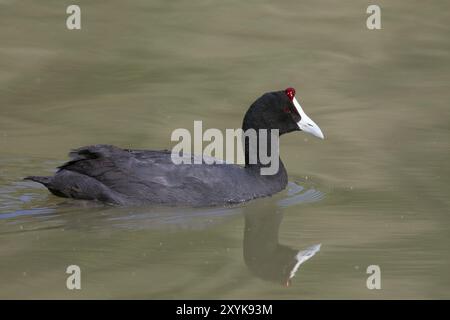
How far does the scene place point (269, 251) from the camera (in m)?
8.02

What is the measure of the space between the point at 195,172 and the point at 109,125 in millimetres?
2670

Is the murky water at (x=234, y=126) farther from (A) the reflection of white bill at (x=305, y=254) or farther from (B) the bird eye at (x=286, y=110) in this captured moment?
(B) the bird eye at (x=286, y=110)

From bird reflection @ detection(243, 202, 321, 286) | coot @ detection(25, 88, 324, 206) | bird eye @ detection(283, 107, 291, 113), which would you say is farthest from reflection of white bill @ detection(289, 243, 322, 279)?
bird eye @ detection(283, 107, 291, 113)

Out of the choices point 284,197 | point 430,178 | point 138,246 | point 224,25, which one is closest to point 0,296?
point 138,246

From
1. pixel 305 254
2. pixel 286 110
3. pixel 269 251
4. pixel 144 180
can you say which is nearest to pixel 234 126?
pixel 286 110

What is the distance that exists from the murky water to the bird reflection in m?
0.02

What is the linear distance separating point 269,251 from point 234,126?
11.8 feet

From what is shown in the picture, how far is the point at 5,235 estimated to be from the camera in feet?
26.0

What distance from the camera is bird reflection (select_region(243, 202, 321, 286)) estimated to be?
7.46m

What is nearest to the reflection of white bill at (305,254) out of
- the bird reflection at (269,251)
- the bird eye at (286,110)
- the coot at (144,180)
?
the bird reflection at (269,251)

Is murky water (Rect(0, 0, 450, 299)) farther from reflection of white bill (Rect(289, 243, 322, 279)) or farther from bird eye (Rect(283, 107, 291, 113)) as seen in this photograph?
bird eye (Rect(283, 107, 291, 113))

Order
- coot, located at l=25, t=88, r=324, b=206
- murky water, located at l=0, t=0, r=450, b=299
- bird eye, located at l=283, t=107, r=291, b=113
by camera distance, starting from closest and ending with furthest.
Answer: murky water, located at l=0, t=0, r=450, b=299 → coot, located at l=25, t=88, r=324, b=206 → bird eye, located at l=283, t=107, r=291, b=113

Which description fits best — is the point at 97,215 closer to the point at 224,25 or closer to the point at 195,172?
A: the point at 195,172

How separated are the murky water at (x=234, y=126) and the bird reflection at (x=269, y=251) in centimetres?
2
